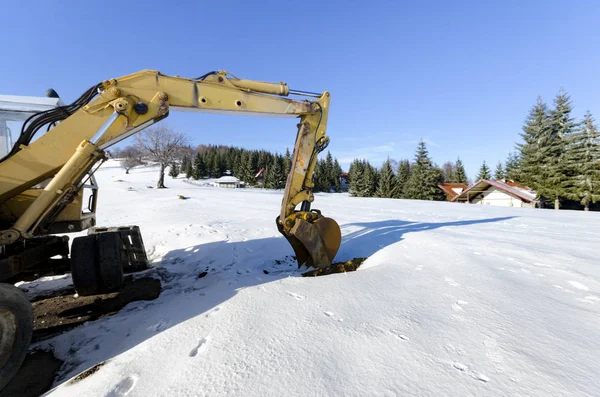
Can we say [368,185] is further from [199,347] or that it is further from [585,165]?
[199,347]

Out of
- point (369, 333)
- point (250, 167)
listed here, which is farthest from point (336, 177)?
point (369, 333)

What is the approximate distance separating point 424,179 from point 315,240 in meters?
38.9

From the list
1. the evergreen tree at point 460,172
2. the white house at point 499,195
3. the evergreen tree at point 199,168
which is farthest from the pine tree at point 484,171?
the evergreen tree at point 199,168

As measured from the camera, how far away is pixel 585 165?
27.0 metres

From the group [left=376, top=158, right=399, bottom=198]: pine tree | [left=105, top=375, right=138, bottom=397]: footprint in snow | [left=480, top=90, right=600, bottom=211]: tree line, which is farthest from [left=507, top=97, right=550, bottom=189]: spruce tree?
[left=105, top=375, right=138, bottom=397]: footprint in snow

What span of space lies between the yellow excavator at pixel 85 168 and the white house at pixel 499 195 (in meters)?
33.2

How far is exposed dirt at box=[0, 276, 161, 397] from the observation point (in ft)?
7.91

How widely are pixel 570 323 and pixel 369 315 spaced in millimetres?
1837

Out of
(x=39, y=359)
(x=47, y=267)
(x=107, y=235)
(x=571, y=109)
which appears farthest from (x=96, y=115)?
(x=571, y=109)

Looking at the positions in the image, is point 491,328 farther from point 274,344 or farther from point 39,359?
point 39,359

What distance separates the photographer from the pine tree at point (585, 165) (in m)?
26.4

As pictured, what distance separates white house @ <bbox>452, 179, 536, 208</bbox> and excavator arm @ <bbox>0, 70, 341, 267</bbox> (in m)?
33.1

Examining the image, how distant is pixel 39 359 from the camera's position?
2785mm

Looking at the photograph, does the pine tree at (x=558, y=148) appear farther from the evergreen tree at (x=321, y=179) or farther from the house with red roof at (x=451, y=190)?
Answer: the evergreen tree at (x=321, y=179)
